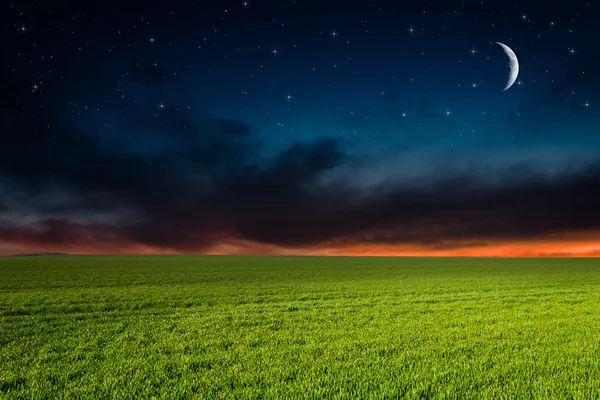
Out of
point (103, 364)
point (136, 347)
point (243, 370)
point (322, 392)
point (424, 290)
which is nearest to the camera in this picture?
point (322, 392)

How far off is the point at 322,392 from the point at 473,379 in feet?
10.9

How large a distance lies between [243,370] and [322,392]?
86.0 inches

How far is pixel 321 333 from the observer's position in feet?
39.8

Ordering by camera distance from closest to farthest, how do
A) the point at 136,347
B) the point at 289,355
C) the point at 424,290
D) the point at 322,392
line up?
the point at 322,392 < the point at 289,355 < the point at 136,347 < the point at 424,290

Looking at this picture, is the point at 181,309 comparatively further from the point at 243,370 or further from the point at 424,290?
the point at 424,290

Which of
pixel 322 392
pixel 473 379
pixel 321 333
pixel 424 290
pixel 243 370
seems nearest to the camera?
pixel 322 392

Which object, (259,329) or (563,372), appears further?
(259,329)

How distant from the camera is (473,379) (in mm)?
7781

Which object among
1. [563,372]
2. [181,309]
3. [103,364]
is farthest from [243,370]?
Answer: [181,309]

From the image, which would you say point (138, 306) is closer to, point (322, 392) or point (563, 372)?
point (322, 392)

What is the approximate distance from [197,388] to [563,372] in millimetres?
7870

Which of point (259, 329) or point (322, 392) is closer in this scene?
point (322, 392)

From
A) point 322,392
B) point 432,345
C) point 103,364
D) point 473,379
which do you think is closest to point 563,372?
point 473,379

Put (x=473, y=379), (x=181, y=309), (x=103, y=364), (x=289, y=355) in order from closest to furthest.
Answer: (x=473, y=379), (x=103, y=364), (x=289, y=355), (x=181, y=309)
